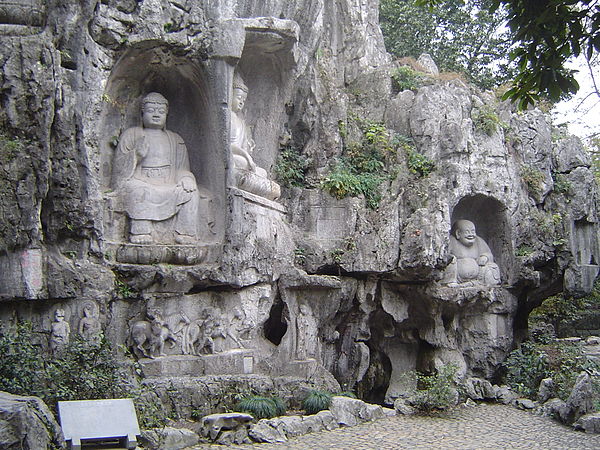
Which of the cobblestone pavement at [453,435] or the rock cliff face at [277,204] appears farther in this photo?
the rock cliff face at [277,204]

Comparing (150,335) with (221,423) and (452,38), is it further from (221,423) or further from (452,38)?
(452,38)

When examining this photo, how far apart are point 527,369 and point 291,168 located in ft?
19.1

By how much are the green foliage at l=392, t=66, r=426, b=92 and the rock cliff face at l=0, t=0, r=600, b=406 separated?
0.17m

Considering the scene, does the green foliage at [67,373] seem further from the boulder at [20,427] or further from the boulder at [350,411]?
the boulder at [350,411]

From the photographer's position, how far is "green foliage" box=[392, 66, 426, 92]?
50.0 ft

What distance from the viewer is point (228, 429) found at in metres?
9.34

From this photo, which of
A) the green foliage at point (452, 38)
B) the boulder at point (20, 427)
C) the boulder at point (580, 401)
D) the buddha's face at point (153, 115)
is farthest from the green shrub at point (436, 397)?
the green foliage at point (452, 38)

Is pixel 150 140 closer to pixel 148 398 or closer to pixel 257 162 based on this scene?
pixel 257 162

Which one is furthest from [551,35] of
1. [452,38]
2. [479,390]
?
[452,38]

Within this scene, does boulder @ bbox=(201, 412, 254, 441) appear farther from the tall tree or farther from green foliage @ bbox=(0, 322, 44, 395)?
the tall tree

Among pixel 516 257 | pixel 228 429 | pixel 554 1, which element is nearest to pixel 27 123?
pixel 228 429

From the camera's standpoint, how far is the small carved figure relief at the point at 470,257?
1459 centimetres

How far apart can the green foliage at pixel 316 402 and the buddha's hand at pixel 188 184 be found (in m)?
3.63

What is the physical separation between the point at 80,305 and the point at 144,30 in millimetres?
4077
